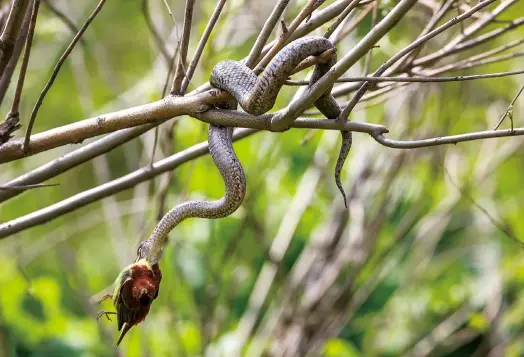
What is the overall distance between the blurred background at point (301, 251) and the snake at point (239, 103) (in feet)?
4.49

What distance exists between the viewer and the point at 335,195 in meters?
3.09

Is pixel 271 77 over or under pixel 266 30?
under

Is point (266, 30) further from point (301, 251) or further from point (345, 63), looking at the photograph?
point (301, 251)

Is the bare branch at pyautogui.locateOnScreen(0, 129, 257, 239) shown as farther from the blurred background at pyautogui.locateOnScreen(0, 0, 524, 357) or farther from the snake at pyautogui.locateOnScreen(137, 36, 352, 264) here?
the blurred background at pyautogui.locateOnScreen(0, 0, 524, 357)

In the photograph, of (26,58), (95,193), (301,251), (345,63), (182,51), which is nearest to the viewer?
(345,63)

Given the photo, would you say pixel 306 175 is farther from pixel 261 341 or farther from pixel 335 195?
pixel 261 341

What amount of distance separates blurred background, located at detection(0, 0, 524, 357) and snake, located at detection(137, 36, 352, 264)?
4.49ft

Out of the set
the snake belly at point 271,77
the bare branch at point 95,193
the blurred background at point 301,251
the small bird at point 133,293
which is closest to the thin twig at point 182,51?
the snake belly at point 271,77

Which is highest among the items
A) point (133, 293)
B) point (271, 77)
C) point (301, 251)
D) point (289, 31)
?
point (301, 251)

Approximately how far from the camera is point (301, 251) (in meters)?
3.12

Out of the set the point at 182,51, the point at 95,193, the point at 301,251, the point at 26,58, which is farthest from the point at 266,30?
the point at 301,251

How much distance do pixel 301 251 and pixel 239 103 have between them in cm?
212

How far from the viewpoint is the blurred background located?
108 inches

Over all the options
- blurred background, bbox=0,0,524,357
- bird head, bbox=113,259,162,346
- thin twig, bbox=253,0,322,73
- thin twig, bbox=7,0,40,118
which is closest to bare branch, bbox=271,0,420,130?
thin twig, bbox=253,0,322,73
